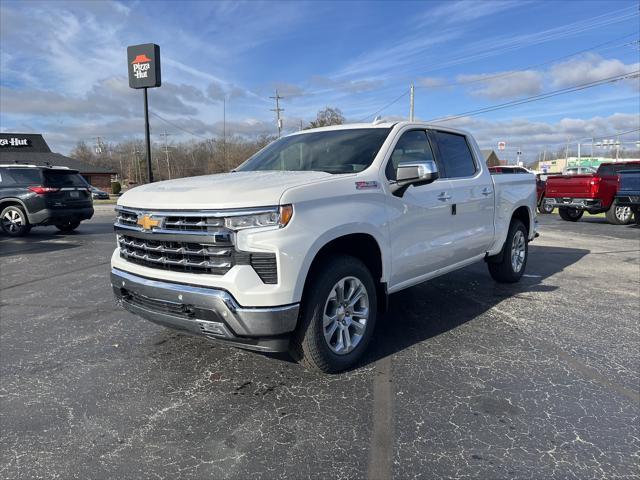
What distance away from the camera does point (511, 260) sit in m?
6.16

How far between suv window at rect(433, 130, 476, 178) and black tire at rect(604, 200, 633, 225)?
11.7m

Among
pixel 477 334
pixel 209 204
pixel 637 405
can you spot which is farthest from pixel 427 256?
pixel 209 204

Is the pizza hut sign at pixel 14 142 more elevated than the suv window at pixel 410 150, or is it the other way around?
the pizza hut sign at pixel 14 142

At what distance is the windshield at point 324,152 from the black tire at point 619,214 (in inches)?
523

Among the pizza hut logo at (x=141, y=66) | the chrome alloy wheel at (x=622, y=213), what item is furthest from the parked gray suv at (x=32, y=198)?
the chrome alloy wheel at (x=622, y=213)

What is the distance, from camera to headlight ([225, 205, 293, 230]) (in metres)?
3.01

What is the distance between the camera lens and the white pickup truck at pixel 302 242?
3000 mm

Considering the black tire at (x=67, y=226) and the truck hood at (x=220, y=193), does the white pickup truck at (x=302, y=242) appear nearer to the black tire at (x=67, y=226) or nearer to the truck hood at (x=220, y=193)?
the truck hood at (x=220, y=193)

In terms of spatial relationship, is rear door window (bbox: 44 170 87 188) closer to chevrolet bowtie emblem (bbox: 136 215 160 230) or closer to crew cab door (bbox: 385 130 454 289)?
chevrolet bowtie emblem (bbox: 136 215 160 230)

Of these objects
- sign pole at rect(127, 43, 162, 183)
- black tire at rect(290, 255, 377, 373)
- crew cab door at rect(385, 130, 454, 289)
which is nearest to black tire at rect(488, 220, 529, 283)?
crew cab door at rect(385, 130, 454, 289)

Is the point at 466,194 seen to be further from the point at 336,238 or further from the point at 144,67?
the point at 144,67

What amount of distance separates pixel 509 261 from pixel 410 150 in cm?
259

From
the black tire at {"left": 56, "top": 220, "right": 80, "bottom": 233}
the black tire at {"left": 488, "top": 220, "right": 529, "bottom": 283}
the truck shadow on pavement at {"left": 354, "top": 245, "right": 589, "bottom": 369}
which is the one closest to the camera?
the truck shadow on pavement at {"left": 354, "top": 245, "right": 589, "bottom": 369}

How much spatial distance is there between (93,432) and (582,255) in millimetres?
8687
